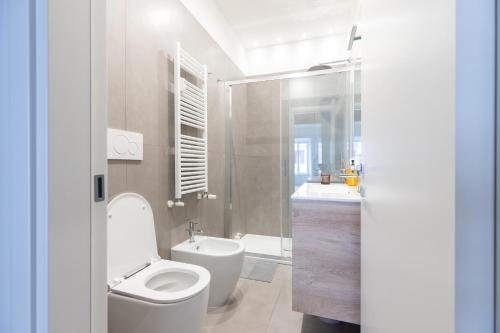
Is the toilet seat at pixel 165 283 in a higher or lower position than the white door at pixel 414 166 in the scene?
lower

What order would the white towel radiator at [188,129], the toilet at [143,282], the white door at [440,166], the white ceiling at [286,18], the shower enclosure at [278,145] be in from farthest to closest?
the shower enclosure at [278,145]
the white ceiling at [286,18]
the white towel radiator at [188,129]
the toilet at [143,282]
the white door at [440,166]

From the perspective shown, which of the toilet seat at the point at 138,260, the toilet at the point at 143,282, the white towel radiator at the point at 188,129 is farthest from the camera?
the white towel radiator at the point at 188,129

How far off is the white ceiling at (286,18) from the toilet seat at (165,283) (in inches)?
100

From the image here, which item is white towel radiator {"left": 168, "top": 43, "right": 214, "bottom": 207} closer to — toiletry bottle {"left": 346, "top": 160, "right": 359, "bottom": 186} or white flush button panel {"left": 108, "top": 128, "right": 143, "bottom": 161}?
white flush button panel {"left": 108, "top": 128, "right": 143, "bottom": 161}

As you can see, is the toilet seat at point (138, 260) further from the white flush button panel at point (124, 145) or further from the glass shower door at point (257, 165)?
the glass shower door at point (257, 165)

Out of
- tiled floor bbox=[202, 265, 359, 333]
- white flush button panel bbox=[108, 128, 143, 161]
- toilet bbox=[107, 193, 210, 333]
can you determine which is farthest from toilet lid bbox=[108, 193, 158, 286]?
tiled floor bbox=[202, 265, 359, 333]

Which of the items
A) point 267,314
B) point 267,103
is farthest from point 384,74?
point 267,103

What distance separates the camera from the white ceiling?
2376 mm

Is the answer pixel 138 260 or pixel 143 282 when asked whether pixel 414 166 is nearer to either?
pixel 143 282

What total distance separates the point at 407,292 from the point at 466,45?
48cm

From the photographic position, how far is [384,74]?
2.20 feet

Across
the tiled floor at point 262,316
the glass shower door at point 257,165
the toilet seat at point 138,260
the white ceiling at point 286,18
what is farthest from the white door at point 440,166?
the glass shower door at point 257,165

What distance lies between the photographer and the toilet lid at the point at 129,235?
127 cm

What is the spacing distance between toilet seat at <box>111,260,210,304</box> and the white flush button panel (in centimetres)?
68
